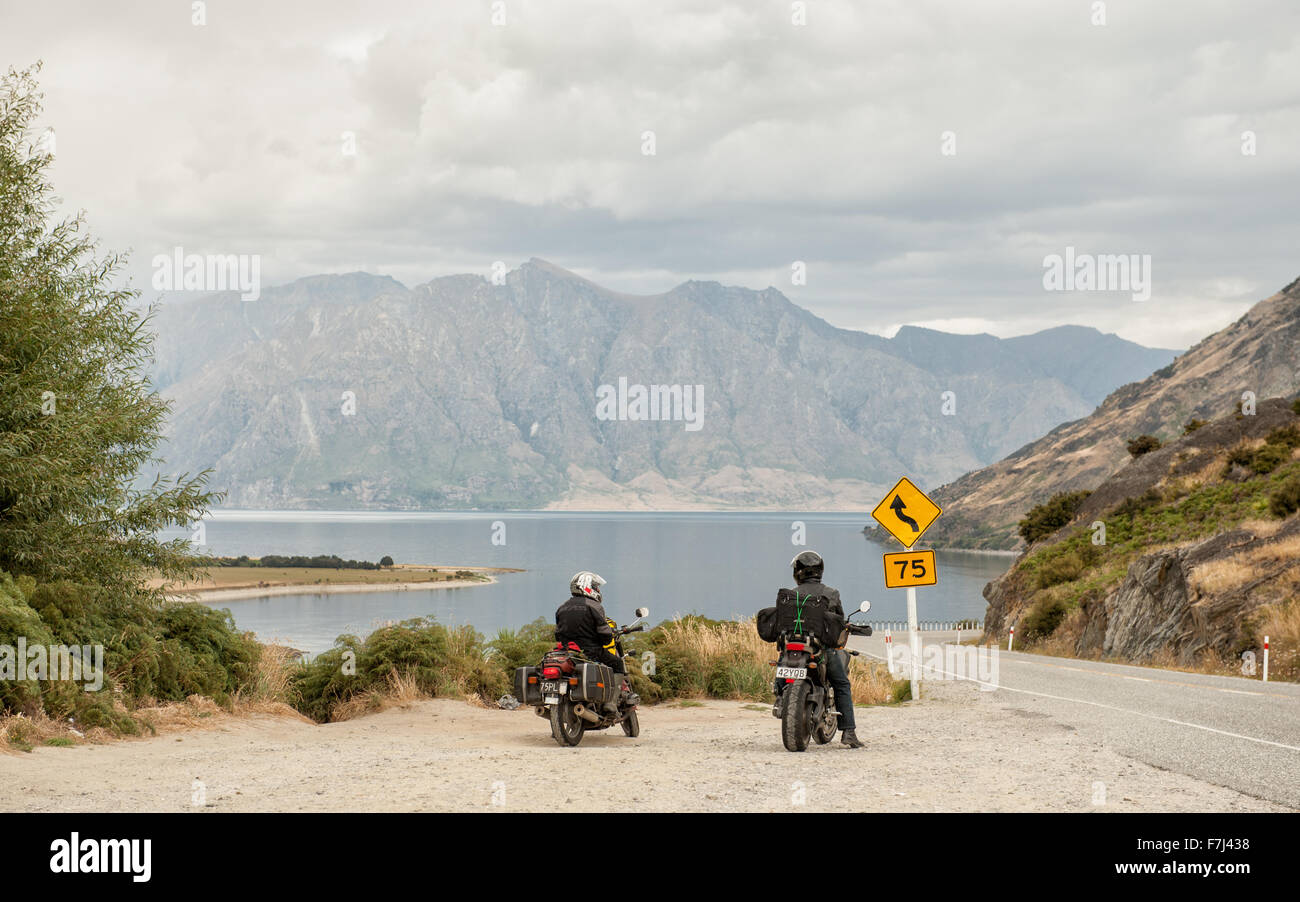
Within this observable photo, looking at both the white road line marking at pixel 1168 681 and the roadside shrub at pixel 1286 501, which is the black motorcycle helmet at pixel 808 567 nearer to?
the white road line marking at pixel 1168 681

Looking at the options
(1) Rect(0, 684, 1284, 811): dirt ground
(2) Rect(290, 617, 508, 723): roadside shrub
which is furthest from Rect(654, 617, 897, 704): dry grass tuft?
(1) Rect(0, 684, 1284, 811): dirt ground

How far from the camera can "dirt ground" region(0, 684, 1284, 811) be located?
849 centimetres

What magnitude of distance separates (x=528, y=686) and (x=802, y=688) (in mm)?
3252

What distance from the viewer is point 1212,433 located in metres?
55.3

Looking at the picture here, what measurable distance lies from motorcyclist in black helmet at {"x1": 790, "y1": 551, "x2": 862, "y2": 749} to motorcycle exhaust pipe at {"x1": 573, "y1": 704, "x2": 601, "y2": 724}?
2676mm

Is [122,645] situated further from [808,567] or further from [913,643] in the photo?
[913,643]

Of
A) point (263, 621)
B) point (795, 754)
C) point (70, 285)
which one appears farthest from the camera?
point (263, 621)

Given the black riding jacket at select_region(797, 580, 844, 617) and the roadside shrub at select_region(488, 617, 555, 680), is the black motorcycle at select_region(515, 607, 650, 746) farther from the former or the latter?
the roadside shrub at select_region(488, 617, 555, 680)

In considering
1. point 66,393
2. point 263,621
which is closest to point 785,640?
point 66,393

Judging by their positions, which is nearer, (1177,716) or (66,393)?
(1177,716)

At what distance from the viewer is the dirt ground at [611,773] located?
8.49 m

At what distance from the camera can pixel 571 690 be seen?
1285cm
